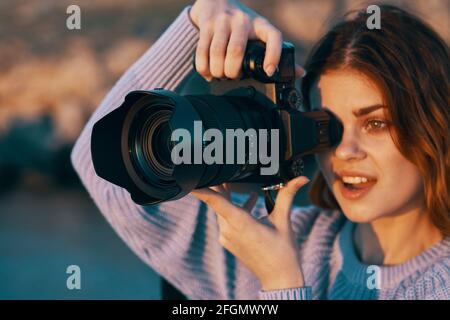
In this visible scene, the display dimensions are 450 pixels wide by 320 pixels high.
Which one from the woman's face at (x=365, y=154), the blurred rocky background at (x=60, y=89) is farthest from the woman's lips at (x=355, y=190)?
the blurred rocky background at (x=60, y=89)

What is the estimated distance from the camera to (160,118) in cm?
114

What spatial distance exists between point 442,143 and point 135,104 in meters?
0.54

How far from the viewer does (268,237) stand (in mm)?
1214

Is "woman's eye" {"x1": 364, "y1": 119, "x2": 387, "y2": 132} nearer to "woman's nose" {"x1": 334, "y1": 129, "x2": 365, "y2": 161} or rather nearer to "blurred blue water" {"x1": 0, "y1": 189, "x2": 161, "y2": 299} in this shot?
"woman's nose" {"x1": 334, "y1": 129, "x2": 365, "y2": 161}

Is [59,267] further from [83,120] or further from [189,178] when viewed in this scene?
[189,178]

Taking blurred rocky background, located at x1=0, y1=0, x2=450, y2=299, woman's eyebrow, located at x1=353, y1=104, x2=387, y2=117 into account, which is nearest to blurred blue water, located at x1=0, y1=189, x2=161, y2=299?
blurred rocky background, located at x1=0, y1=0, x2=450, y2=299

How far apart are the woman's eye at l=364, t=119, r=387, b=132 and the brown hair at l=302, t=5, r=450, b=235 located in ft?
0.08

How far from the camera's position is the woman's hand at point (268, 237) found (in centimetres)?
120

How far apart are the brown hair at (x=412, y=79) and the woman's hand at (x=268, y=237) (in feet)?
0.73

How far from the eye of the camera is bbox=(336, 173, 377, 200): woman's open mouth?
1.33m

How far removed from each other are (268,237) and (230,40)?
0.32 metres

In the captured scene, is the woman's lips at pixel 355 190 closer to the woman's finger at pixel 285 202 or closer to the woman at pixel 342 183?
the woman at pixel 342 183

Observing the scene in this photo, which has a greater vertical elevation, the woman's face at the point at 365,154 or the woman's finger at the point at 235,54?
the woman's finger at the point at 235,54

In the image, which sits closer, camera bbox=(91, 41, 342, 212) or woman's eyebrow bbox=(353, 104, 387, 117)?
camera bbox=(91, 41, 342, 212)
